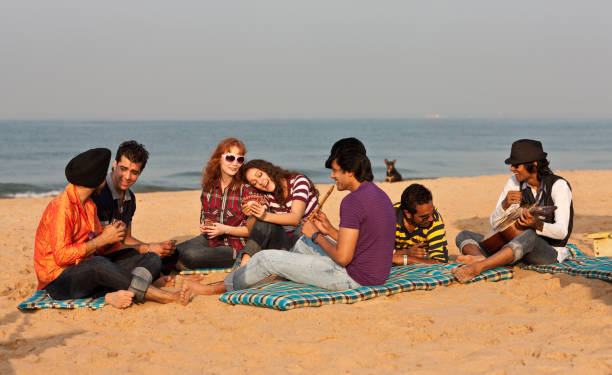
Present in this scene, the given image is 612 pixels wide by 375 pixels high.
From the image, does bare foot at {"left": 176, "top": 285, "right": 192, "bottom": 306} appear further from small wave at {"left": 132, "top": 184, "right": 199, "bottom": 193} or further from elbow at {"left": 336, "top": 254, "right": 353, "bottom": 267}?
small wave at {"left": 132, "top": 184, "right": 199, "bottom": 193}

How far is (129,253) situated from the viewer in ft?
20.2

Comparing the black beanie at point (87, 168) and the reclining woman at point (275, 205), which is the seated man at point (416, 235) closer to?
the reclining woman at point (275, 205)

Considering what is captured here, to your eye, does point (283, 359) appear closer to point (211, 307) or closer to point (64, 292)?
point (211, 307)

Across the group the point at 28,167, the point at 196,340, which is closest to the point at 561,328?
the point at 196,340

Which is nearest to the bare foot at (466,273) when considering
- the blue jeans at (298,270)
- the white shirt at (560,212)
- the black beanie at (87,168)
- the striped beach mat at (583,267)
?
the striped beach mat at (583,267)

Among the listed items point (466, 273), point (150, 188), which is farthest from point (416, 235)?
point (150, 188)

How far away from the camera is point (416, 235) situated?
666cm

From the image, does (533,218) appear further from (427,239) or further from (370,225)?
(370,225)

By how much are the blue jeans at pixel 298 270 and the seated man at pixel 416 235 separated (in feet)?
3.54

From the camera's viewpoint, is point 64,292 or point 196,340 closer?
point 196,340

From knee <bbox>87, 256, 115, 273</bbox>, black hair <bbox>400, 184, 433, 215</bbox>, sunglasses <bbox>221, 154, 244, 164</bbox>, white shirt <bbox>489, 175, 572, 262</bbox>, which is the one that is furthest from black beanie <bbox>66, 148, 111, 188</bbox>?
white shirt <bbox>489, 175, 572, 262</bbox>

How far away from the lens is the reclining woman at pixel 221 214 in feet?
22.1

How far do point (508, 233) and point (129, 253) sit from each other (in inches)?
136

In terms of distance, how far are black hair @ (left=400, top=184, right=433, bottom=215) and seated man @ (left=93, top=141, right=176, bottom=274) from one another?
89.3 inches
